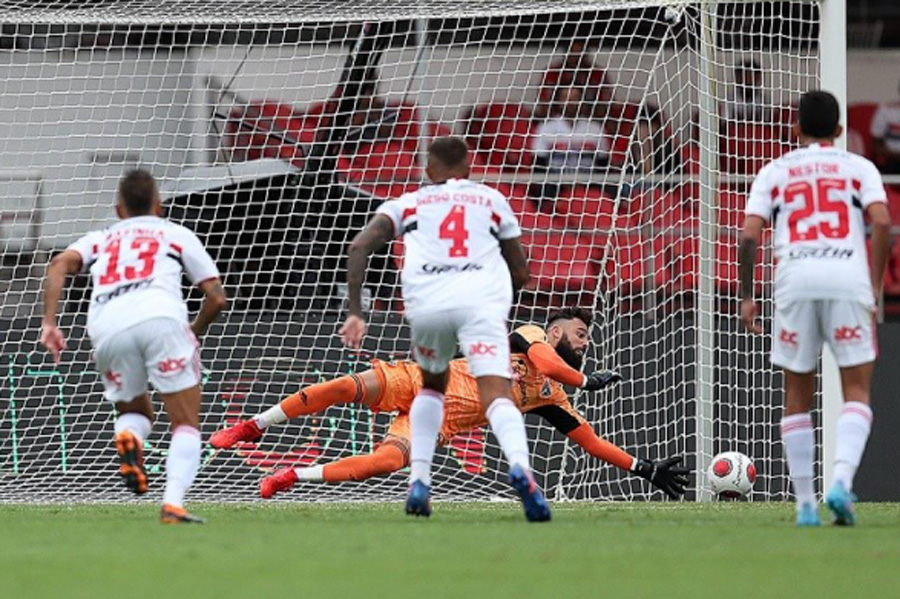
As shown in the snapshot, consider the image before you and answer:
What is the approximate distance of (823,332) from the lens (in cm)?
759

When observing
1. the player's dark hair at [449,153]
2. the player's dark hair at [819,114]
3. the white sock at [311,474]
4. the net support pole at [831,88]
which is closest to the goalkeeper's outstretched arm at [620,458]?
the net support pole at [831,88]

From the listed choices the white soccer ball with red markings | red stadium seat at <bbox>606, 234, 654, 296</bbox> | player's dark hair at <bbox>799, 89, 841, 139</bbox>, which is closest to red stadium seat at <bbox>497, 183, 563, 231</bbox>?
red stadium seat at <bbox>606, 234, 654, 296</bbox>

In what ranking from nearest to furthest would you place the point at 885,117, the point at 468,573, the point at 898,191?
1. the point at 468,573
2. the point at 898,191
3. the point at 885,117

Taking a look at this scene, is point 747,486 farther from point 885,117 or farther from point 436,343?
point 885,117

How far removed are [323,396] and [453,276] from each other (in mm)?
2903

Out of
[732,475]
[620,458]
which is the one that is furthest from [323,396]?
[732,475]

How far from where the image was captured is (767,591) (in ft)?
16.6

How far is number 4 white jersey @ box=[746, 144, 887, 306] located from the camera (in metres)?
7.52

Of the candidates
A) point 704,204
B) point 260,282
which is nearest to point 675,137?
point 704,204

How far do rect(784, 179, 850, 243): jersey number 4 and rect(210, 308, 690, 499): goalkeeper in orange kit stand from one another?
9.69 feet

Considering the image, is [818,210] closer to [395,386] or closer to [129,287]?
[129,287]

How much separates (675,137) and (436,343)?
6.34 metres

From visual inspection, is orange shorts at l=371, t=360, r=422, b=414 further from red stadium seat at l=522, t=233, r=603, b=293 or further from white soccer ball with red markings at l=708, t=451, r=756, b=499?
red stadium seat at l=522, t=233, r=603, b=293

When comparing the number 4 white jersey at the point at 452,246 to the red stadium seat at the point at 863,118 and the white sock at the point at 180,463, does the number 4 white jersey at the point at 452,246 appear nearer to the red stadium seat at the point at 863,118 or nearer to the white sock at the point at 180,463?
the white sock at the point at 180,463
